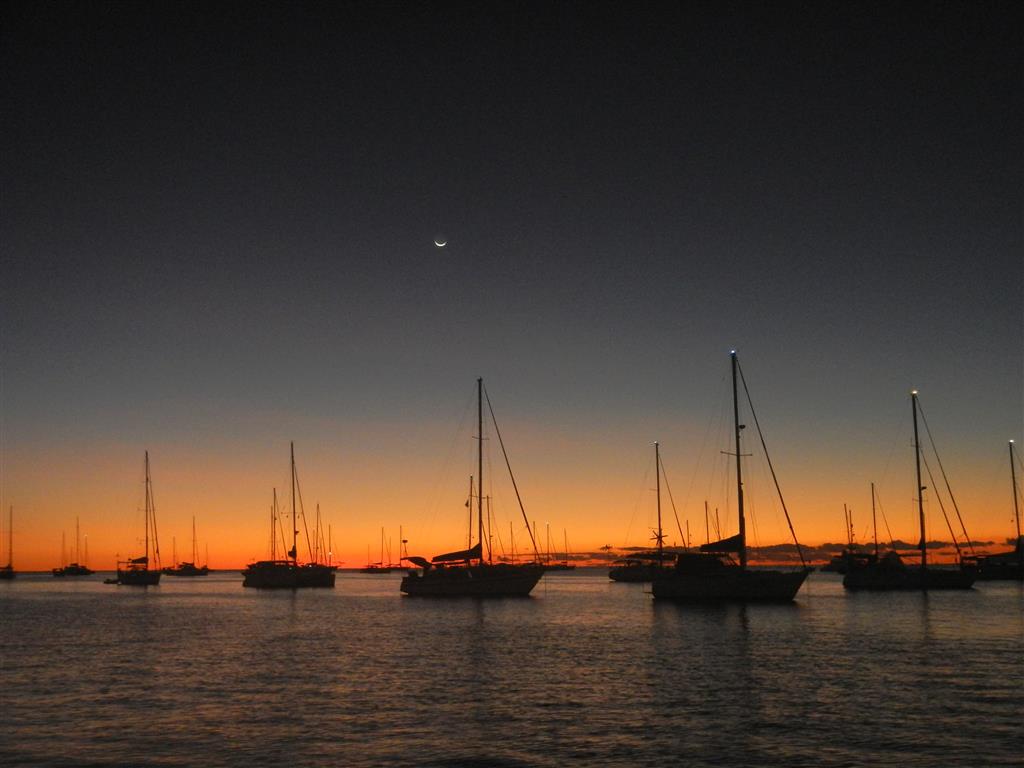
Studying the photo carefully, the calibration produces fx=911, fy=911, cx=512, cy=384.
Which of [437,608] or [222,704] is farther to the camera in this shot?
[437,608]

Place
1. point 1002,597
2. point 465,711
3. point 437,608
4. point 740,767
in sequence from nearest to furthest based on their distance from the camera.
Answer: point 740,767 → point 465,711 → point 437,608 → point 1002,597

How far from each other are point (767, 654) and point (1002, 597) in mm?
53538

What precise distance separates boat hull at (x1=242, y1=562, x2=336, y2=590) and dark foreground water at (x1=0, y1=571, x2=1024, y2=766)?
61078 mm

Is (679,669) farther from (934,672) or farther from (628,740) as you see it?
(628,740)

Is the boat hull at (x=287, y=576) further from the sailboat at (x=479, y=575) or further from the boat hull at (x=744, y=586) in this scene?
the boat hull at (x=744, y=586)

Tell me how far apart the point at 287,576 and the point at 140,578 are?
1692 inches

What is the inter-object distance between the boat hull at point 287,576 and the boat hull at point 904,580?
6520 centimetres

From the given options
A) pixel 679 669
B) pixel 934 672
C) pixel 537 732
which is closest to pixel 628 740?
pixel 537 732

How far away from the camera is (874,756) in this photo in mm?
20922

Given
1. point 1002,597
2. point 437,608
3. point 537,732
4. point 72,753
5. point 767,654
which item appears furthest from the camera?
point 1002,597

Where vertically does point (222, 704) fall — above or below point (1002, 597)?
above

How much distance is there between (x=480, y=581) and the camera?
8238cm

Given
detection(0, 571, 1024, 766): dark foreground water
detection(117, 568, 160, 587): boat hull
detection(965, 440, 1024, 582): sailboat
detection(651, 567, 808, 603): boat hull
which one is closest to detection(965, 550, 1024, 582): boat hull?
detection(965, 440, 1024, 582): sailboat

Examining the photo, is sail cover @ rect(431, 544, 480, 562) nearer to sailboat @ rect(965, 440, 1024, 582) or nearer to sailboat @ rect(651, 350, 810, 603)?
sailboat @ rect(651, 350, 810, 603)
